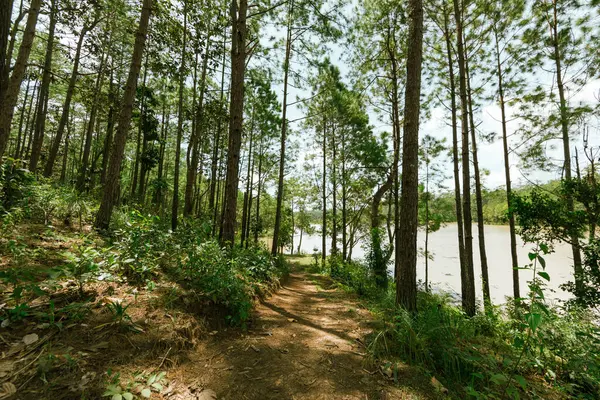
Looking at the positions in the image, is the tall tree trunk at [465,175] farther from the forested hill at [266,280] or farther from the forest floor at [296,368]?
the forest floor at [296,368]

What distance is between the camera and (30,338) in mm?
1812

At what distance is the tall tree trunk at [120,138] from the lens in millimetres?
4621

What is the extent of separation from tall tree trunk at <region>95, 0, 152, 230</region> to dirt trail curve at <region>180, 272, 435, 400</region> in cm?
371

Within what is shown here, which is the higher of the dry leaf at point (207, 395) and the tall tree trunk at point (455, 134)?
the tall tree trunk at point (455, 134)

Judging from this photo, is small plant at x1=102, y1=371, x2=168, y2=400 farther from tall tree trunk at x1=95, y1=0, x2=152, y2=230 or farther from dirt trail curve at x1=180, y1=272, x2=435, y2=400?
tall tree trunk at x1=95, y1=0, x2=152, y2=230

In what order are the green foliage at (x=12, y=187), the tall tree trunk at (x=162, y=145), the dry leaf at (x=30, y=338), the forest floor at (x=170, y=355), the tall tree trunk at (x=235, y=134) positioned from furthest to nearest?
the tall tree trunk at (x=162, y=145) → the tall tree trunk at (x=235, y=134) → the green foliage at (x=12, y=187) → the dry leaf at (x=30, y=338) → the forest floor at (x=170, y=355)

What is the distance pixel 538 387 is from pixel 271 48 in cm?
937

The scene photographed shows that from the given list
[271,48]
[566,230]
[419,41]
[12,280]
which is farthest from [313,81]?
[12,280]

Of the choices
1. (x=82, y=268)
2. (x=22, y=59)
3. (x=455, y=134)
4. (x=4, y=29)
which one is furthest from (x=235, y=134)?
(x=455, y=134)

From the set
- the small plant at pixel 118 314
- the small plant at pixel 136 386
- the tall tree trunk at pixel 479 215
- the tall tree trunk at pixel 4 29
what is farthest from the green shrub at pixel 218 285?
the tall tree trunk at pixel 479 215

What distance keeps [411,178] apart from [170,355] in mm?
3744

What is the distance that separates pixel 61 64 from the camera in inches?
464

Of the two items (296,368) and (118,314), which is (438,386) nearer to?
(296,368)

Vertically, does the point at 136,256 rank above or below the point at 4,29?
below
